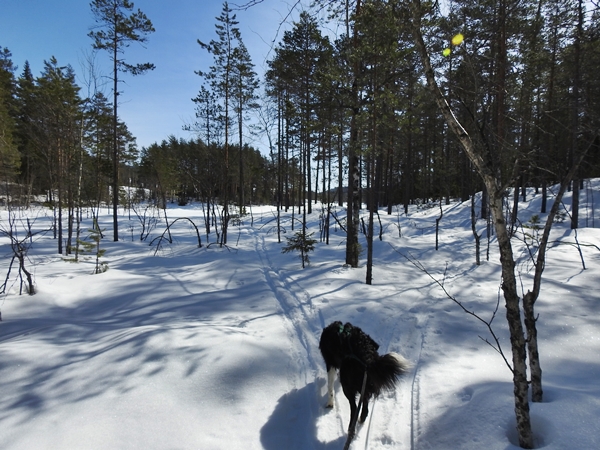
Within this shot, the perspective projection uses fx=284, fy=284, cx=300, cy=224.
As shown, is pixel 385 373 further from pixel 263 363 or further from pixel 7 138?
pixel 7 138

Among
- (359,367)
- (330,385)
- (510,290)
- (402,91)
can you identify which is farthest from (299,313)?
(402,91)

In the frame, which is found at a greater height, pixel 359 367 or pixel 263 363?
pixel 359 367

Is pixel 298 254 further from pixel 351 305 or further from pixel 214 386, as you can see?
pixel 214 386

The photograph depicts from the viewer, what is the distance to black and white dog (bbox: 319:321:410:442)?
2473 millimetres

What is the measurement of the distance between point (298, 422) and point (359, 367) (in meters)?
0.80

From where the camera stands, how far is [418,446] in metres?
2.40

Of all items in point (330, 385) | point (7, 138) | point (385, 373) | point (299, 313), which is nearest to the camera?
point (385, 373)

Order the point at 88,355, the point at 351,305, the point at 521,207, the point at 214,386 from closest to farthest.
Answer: the point at 214,386, the point at 88,355, the point at 351,305, the point at 521,207

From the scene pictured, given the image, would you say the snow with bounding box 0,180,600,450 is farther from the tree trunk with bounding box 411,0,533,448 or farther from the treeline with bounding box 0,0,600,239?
the treeline with bounding box 0,0,600,239

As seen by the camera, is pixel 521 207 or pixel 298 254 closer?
pixel 298 254

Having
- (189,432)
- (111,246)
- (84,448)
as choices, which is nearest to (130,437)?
(84,448)

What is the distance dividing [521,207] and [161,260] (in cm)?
1993

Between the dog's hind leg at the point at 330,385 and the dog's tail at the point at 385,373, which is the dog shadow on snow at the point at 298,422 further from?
the dog's tail at the point at 385,373

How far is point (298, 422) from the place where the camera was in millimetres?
2668
